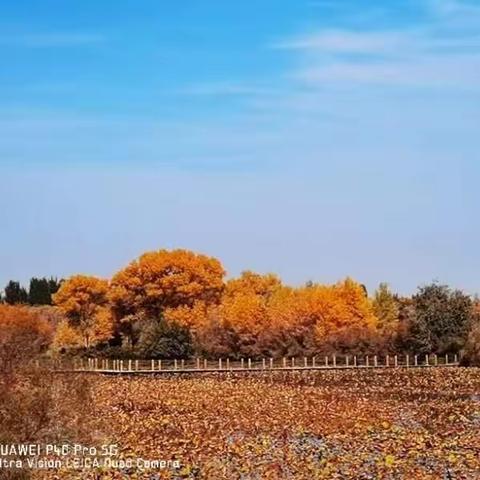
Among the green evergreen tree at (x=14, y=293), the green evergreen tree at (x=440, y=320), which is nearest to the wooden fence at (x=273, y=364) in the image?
the green evergreen tree at (x=440, y=320)

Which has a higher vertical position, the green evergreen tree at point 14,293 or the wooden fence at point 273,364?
the green evergreen tree at point 14,293

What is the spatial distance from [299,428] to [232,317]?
153 ft

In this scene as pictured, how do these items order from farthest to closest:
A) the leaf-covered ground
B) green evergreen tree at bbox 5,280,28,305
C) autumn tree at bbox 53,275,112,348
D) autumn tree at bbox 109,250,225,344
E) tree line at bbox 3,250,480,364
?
1. green evergreen tree at bbox 5,280,28,305
2. autumn tree at bbox 53,275,112,348
3. autumn tree at bbox 109,250,225,344
4. tree line at bbox 3,250,480,364
5. the leaf-covered ground

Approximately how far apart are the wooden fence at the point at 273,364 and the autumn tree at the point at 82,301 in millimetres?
14610

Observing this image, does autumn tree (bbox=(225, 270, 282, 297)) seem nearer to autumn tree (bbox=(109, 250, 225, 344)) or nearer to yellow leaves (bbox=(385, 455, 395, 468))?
autumn tree (bbox=(109, 250, 225, 344))

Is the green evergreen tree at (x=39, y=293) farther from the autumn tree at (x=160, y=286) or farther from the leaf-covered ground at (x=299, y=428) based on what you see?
the leaf-covered ground at (x=299, y=428)

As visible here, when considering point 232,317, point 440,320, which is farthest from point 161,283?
point 440,320

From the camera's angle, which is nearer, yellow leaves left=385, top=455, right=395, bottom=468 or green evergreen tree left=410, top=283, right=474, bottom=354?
yellow leaves left=385, top=455, right=395, bottom=468

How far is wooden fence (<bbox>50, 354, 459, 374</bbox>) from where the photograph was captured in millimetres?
64938

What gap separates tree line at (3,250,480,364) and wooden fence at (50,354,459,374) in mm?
1216

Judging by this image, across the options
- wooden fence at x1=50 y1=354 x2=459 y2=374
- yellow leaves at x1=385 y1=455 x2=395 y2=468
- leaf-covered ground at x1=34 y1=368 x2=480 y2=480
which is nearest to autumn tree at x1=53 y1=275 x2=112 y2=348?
wooden fence at x1=50 y1=354 x2=459 y2=374

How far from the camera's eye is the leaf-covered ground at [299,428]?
20.1 meters

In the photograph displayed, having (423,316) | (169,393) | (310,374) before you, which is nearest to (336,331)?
(423,316)

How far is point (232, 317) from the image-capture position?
7400 cm
